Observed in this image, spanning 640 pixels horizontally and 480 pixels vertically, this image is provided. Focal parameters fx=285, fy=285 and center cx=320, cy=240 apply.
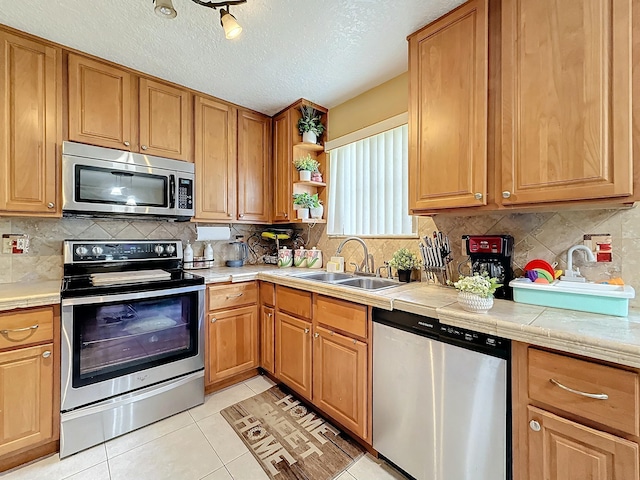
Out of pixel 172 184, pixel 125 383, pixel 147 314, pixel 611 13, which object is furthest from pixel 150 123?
pixel 611 13

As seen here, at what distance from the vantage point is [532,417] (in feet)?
3.43

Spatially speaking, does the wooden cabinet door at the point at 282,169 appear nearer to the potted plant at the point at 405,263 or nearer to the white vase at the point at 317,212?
the white vase at the point at 317,212

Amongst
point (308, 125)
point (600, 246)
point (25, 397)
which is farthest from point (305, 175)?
point (25, 397)

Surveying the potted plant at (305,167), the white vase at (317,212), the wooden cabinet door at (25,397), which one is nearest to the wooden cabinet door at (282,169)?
the potted plant at (305,167)

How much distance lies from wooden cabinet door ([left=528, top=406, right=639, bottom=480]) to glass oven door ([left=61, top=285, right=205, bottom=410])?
200 cm

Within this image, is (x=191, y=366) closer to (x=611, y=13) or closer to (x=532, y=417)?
(x=532, y=417)

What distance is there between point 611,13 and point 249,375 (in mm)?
3057

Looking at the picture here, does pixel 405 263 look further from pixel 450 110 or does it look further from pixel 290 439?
pixel 290 439

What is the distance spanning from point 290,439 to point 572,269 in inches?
71.9

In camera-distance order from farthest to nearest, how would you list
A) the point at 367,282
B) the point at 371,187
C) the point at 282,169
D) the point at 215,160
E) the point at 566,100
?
the point at 282,169
the point at 215,160
the point at 371,187
the point at 367,282
the point at 566,100

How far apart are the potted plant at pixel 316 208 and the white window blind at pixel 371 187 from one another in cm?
9

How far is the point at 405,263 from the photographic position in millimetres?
2021

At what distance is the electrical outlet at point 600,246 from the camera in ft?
4.35

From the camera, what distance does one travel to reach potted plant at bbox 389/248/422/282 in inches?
79.0
